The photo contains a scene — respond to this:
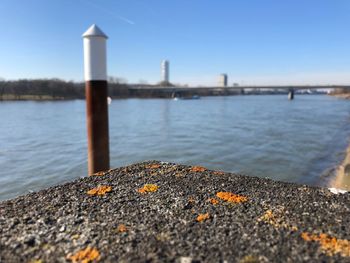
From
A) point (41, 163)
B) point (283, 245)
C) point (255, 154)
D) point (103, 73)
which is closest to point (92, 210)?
point (283, 245)

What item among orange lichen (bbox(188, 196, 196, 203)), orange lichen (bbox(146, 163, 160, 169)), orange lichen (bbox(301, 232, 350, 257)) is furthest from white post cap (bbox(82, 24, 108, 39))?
orange lichen (bbox(301, 232, 350, 257))

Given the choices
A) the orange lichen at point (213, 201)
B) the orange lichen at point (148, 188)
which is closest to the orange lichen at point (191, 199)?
the orange lichen at point (213, 201)

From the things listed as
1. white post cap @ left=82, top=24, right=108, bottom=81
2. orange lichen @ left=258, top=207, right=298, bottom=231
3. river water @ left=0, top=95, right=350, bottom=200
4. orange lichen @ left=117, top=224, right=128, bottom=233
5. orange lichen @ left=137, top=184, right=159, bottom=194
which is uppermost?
white post cap @ left=82, top=24, right=108, bottom=81

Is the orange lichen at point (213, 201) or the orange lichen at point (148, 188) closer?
the orange lichen at point (213, 201)

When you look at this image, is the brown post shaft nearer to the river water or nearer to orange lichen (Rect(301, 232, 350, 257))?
orange lichen (Rect(301, 232, 350, 257))

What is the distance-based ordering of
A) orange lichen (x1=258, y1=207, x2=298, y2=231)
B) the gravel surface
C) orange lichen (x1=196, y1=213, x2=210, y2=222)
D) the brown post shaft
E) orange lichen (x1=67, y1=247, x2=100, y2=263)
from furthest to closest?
the brown post shaft → orange lichen (x1=196, y1=213, x2=210, y2=222) → orange lichen (x1=258, y1=207, x2=298, y2=231) → the gravel surface → orange lichen (x1=67, y1=247, x2=100, y2=263)

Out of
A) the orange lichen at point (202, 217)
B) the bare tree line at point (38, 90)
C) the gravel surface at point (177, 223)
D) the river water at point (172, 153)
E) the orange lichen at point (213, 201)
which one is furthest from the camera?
the bare tree line at point (38, 90)

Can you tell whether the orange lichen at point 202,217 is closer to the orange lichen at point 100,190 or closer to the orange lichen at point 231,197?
the orange lichen at point 231,197
